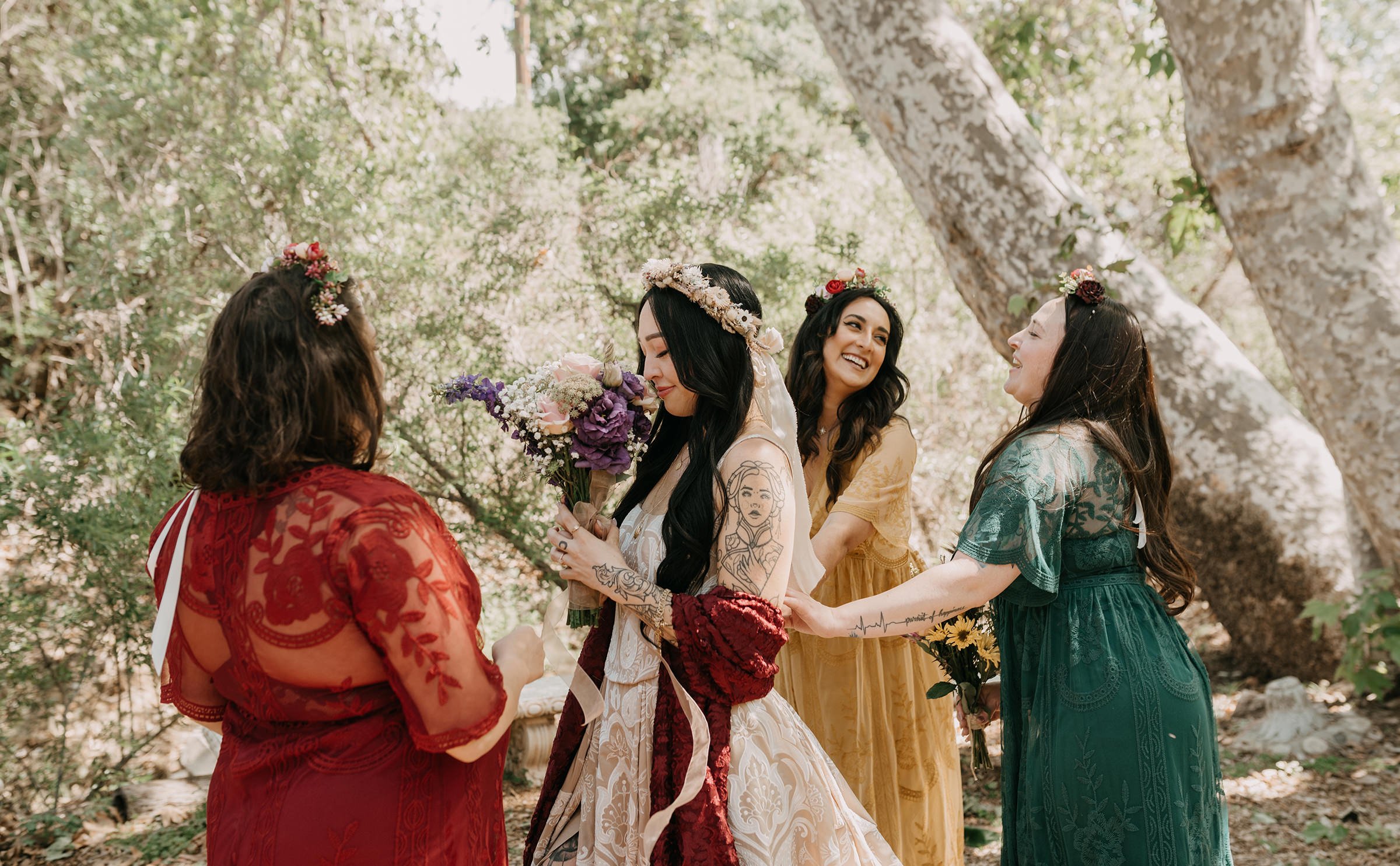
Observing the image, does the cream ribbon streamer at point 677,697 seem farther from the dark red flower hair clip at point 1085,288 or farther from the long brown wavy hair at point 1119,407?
the dark red flower hair clip at point 1085,288

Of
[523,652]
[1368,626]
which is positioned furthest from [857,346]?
[1368,626]

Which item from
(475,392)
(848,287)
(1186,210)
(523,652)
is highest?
(1186,210)

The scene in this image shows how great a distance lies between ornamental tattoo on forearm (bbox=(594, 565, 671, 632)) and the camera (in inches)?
86.7

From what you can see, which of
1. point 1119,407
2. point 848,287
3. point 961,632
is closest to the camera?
point 1119,407

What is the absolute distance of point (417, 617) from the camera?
5.38 feet

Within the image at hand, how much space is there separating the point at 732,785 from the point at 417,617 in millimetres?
912

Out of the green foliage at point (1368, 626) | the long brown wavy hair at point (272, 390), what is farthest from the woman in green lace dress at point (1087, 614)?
the green foliage at point (1368, 626)

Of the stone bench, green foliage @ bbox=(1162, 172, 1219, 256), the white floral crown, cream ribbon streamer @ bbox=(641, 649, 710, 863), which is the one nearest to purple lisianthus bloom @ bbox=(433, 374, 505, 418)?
the white floral crown

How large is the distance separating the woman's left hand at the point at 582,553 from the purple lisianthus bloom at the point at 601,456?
0.14m

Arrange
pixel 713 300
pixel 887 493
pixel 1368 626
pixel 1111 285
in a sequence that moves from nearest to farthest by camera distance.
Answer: pixel 713 300 → pixel 887 493 → pixel 1368 626 → pixel 1111 285

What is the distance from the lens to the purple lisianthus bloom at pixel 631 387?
2402mm

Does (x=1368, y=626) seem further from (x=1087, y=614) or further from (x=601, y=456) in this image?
(x=601, y=456)

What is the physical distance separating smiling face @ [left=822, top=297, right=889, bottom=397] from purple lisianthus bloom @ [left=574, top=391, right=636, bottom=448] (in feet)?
4.28

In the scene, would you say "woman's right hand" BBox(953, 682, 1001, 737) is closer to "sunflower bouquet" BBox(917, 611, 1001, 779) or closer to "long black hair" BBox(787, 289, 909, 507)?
"sunflower bouquet" BBox(917, 611, 1001, 779)
